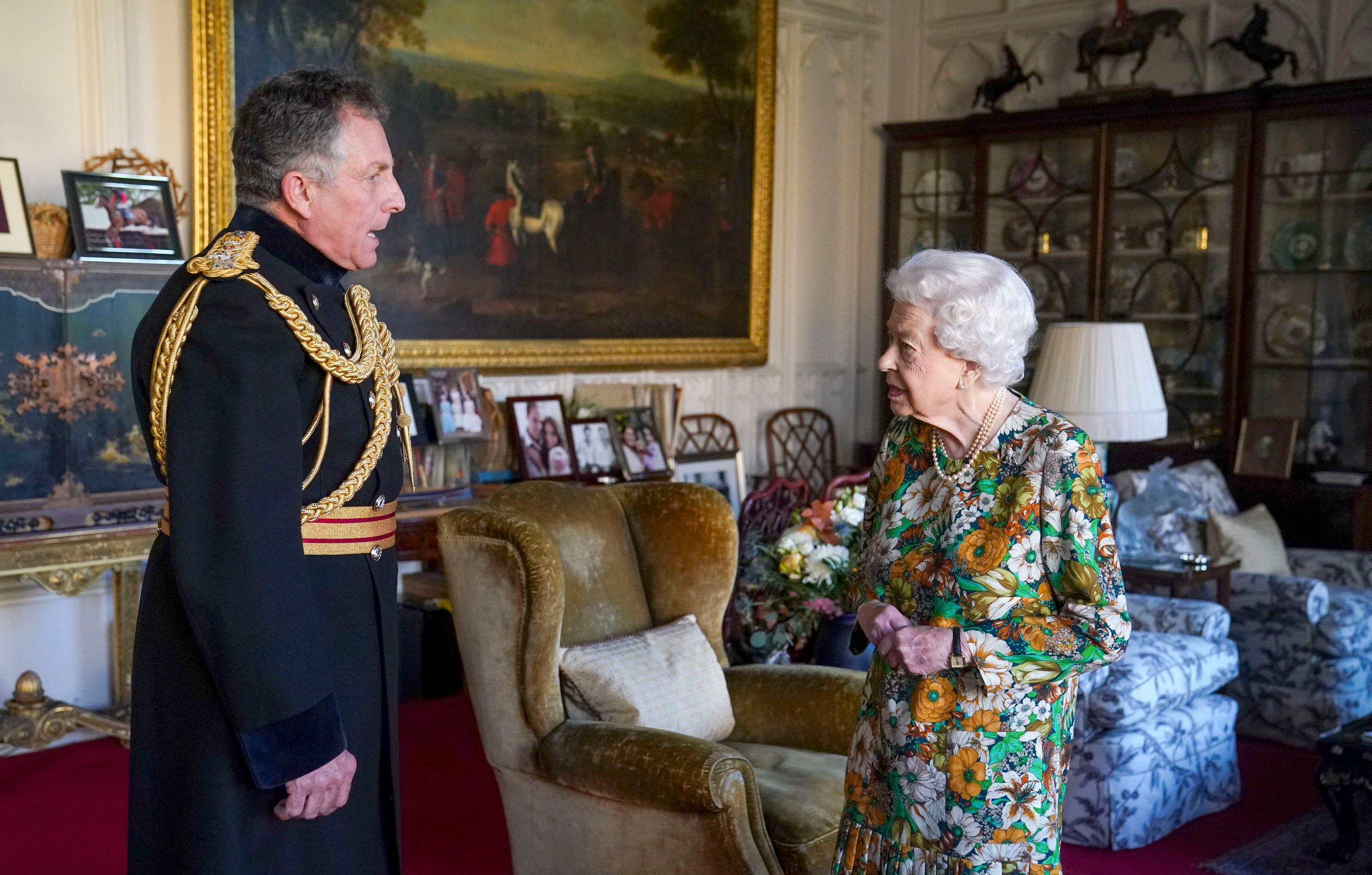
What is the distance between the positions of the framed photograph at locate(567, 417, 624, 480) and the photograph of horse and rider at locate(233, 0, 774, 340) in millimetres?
506

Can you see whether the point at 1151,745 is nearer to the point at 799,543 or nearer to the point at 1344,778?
the point at 1344,778

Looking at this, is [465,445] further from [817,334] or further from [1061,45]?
[1061,45]

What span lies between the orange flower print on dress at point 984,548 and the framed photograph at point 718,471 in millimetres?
4426

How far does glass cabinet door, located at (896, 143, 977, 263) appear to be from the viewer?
7.20m

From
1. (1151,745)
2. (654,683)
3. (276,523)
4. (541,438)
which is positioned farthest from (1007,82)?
(276,523)

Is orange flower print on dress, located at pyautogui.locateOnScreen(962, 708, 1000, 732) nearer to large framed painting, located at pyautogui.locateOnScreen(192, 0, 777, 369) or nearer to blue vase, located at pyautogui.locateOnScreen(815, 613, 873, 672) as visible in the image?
blue vase, located at pyautogui.locateOnScreen(815, 613, 873, 672)

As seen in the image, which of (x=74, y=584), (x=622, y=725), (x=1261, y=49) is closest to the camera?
(x=622, y=725)

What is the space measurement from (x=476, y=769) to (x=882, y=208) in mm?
4654

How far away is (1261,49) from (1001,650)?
17.5ft

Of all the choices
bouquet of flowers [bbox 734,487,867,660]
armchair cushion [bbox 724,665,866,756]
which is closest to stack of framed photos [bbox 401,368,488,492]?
bouquet of flowers [bbox 734,487,867,660]

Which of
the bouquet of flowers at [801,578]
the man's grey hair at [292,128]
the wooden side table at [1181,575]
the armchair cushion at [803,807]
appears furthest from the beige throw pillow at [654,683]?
the wooden side table at [1181,575]

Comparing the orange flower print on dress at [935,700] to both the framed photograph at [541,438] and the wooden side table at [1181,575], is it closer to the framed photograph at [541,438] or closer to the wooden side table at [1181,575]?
the wooden side table at [1181,575]

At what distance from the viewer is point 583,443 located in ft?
19.3

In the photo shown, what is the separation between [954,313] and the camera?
201cm
